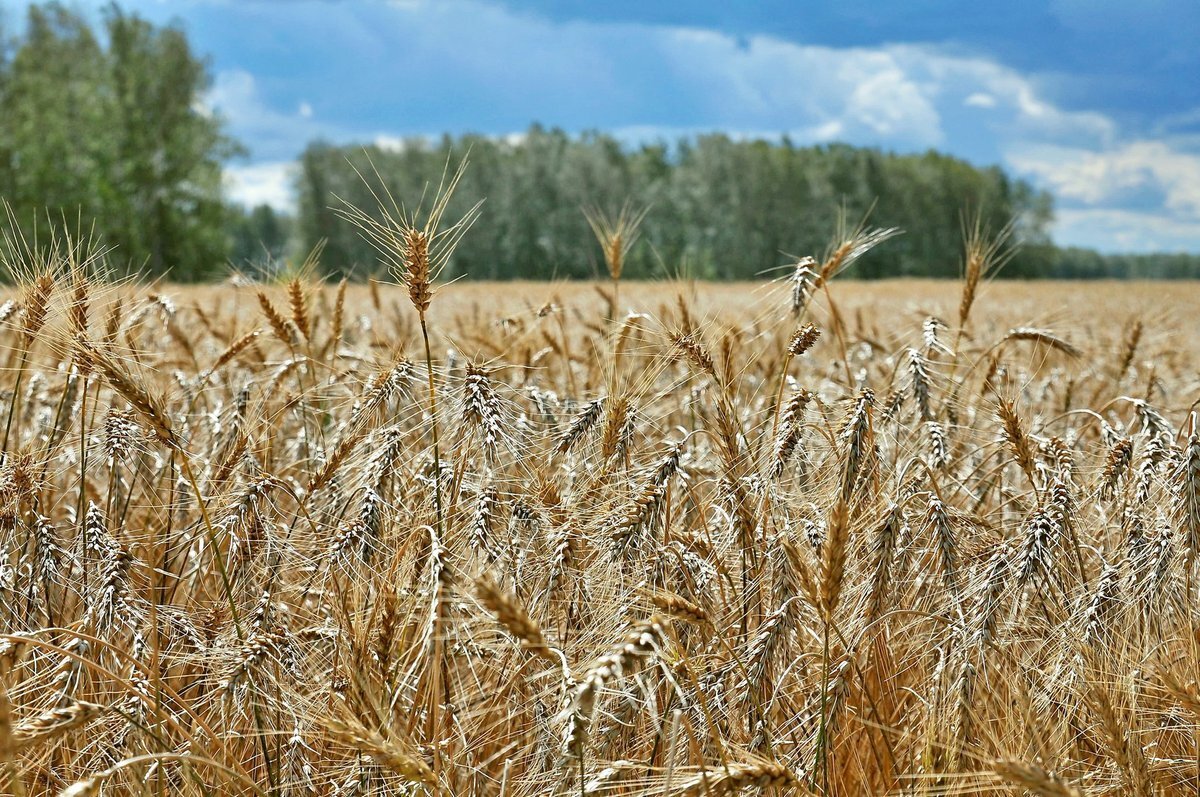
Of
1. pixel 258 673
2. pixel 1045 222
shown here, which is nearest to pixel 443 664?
pixel 258 673

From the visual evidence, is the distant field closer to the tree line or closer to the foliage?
the tree line

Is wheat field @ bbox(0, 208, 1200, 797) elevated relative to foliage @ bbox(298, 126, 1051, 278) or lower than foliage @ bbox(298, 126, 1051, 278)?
lower

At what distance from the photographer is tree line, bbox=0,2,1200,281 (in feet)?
127

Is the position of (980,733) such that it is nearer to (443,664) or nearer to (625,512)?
(625,512)

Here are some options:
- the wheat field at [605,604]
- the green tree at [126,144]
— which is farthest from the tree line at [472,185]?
the wheat field at [605,604]

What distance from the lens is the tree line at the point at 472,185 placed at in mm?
38750

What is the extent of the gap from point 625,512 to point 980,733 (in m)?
1.04

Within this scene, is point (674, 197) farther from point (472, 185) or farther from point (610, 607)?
point (610, 607)

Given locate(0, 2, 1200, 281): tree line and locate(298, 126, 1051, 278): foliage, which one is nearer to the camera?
locate(0, 2, 1200, 281): tree line

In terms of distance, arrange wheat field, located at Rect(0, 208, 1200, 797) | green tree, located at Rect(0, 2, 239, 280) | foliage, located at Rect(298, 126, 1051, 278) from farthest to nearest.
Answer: foliage, located at Rect(298, 126, 1051, 278), green tree, located at Rect(0, 2, 239, 280), wheat field, located at Rect(0, 208, 1200, 797)

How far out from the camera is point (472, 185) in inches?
2744

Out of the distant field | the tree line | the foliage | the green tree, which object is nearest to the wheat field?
the distant field

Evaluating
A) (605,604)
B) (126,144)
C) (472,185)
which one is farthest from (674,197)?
(605,604)

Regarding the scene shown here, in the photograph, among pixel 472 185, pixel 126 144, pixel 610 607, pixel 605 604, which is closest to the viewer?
pixel 610 607
